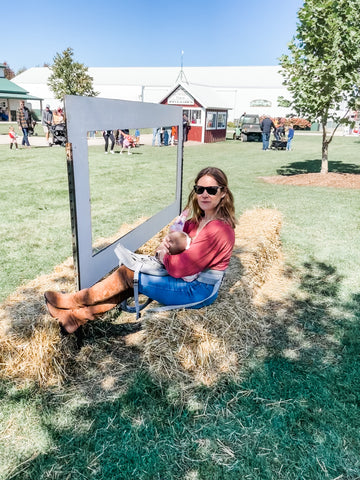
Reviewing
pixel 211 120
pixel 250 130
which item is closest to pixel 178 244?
pixel 211 120

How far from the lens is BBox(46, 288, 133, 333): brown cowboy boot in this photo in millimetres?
3027

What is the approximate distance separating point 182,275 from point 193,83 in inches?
1916

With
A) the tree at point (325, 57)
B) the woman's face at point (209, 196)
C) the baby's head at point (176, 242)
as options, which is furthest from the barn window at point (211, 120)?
the baby's head at point (176, 242)

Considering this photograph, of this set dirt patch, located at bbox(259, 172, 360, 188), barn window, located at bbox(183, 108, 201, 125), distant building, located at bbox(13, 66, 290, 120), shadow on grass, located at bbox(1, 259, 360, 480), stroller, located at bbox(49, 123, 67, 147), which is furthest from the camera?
distant building, located at bbox(13, 66, 290, 120)

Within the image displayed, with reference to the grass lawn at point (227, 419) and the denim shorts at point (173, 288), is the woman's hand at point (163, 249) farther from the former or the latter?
the grass lawn at point (227, 419)

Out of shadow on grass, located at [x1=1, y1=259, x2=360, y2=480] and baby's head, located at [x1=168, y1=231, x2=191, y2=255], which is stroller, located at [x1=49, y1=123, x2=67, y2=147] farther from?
shadow on grass, located at [x1=1, y1=259, x2=360, y2=480]

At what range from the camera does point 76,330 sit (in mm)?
3184

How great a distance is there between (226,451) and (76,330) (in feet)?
4.98

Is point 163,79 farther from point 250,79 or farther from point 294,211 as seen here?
point 294,211

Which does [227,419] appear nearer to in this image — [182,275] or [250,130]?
[182,275]

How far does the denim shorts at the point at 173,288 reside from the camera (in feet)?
10.3

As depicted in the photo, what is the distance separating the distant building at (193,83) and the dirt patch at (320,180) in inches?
1510

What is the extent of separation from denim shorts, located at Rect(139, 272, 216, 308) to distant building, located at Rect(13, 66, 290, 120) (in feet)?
157

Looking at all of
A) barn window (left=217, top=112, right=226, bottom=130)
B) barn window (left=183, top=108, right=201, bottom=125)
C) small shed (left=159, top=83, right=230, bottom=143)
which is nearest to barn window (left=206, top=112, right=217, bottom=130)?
small shed (left=159, top=83, right=230, bottom=143)
